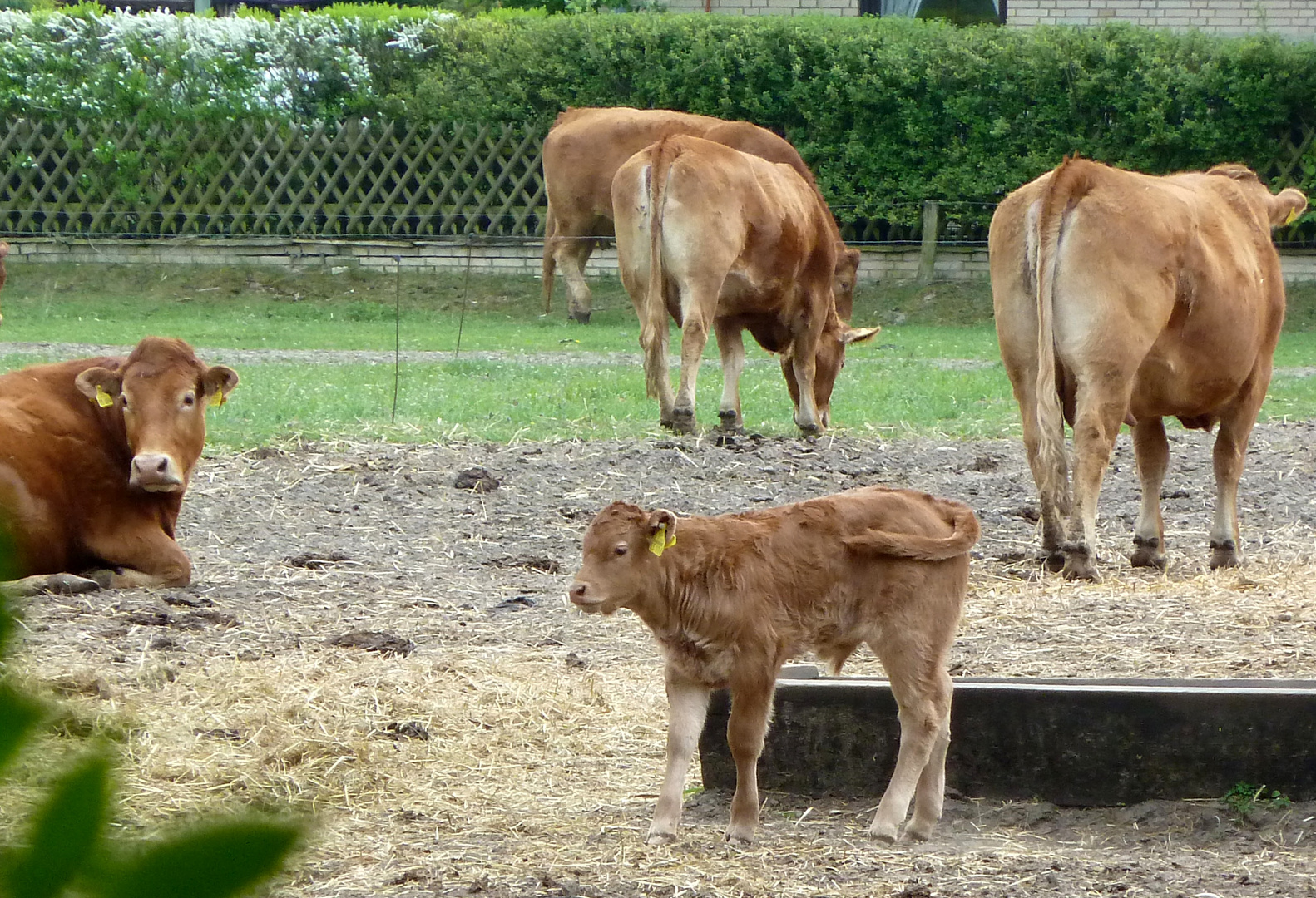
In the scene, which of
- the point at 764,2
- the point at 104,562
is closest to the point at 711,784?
the point at 104,562

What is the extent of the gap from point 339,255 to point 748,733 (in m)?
18.8

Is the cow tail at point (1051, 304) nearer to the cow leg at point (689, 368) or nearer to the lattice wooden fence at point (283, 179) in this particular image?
the cow leg at point (689, 368)

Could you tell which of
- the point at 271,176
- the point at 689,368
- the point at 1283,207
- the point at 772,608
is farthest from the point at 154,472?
the point at 271,176

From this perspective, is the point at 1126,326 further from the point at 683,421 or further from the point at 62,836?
the point at 62,836

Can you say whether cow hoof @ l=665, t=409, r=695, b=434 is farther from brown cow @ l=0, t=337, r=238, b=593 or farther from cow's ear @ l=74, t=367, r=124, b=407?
cow's ear @ l=74, t=367, r=124, b=407

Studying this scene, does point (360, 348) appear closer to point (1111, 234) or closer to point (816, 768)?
point (1111, 234)

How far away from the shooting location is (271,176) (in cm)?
2195

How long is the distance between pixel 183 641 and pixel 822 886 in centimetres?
315

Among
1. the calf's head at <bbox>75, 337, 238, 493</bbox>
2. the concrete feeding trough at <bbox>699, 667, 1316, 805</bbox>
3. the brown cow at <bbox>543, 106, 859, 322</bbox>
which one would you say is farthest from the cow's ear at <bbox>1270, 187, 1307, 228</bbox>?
the brown cow at <bbox>543, 106, 859, 322</bbox>

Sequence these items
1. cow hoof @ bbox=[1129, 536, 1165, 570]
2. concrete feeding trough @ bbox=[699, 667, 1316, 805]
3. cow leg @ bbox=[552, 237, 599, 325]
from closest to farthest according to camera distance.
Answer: concrete feeding trough @ bbox=[699, 667, 1316, 805]
cow hoof @ bbox=[1129, 536, 1165, 570]
cow leg @ bbox=[552, 237, 599, 325]

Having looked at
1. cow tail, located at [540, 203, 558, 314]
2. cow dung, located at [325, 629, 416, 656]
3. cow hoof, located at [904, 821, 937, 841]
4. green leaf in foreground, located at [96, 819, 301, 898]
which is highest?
green leaf in foreground, located at [96, 819, 301, 898]

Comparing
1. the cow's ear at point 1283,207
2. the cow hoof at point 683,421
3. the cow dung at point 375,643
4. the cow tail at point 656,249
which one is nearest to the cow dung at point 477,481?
the cow hoof at point 683,421

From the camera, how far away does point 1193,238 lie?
682 cm

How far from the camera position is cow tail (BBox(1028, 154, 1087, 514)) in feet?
21.8
